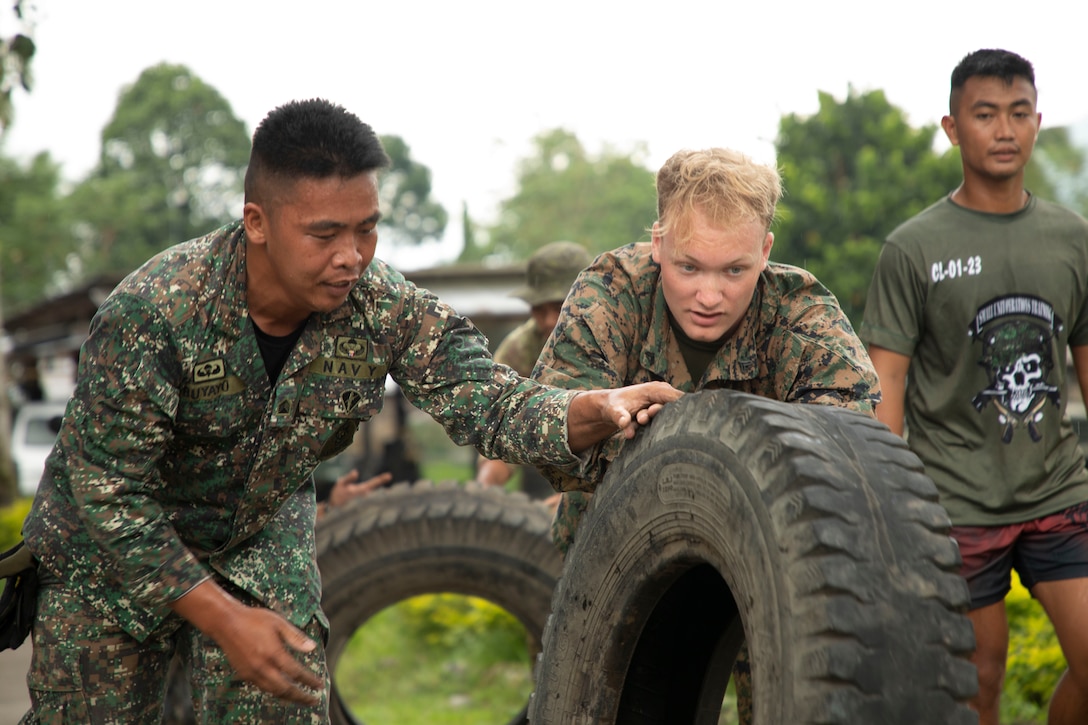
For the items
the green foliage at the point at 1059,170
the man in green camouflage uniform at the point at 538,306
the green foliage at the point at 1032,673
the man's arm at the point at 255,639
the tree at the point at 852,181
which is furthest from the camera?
the green foliage at the point at 1059,170

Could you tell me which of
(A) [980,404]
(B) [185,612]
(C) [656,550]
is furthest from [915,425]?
(B) [185,612]

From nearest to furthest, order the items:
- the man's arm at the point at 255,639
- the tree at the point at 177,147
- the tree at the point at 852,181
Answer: the man's arm at the point at 255,639 → the tree at the point at 852,181 → the tree at the point at 177,147

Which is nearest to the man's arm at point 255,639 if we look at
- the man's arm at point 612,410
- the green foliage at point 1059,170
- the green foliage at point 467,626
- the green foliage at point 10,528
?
the man's arm at point 612,410

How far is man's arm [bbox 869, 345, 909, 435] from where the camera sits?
12.8 ft

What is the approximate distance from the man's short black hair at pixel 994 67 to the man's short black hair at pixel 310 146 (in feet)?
7.02

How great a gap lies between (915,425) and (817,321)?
3.97 feet

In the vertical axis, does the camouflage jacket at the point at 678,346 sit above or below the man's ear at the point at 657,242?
below

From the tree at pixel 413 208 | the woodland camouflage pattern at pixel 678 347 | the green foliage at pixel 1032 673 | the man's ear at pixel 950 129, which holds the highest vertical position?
the tree at pixel 413 208

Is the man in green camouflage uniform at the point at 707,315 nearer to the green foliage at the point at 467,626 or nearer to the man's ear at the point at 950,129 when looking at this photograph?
the man's ear at the point at 950,129

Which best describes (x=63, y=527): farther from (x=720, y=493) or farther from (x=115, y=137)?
(x=115, y=137)

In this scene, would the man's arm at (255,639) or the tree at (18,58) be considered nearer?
the man's arm at (255,639)

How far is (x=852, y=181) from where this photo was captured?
21891mm

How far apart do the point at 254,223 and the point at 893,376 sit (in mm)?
2134

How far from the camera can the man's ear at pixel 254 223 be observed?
2.95 meters
